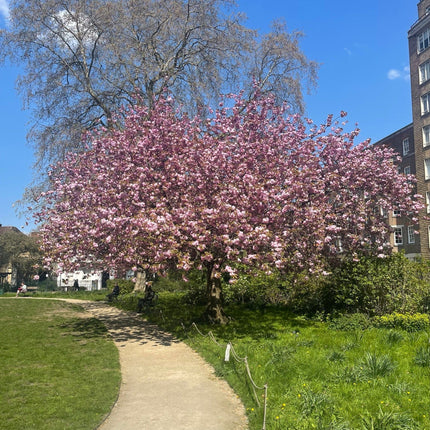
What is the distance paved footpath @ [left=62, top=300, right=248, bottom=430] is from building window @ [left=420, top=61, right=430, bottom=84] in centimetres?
3982

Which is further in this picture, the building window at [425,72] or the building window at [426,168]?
the building window at [425,72]

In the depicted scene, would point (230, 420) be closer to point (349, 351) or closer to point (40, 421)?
point (40, 421)

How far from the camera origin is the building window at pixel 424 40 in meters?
43.3

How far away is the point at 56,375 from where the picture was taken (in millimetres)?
11266

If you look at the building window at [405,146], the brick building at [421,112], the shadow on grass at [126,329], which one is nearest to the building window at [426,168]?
the brick building at [421,112]

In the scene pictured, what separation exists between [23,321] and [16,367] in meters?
10.1

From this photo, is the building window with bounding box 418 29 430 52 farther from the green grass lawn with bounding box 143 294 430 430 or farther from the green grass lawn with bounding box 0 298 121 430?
the green grass lawn with bounding box 0 298 121 430

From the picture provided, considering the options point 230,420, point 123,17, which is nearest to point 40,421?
point 230,420

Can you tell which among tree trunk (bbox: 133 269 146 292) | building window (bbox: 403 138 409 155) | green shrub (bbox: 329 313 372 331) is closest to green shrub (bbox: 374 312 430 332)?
green shrub (bbox: 329 313 372 331)

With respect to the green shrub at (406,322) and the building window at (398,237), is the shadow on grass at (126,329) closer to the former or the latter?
the green shrub at (406,322)

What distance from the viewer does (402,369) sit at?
9.70m

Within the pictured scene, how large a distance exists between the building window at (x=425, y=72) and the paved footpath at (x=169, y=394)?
39823 mm

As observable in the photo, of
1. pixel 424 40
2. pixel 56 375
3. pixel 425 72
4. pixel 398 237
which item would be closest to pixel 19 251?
pixel 398 237

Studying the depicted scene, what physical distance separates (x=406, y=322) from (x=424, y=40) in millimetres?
39327
